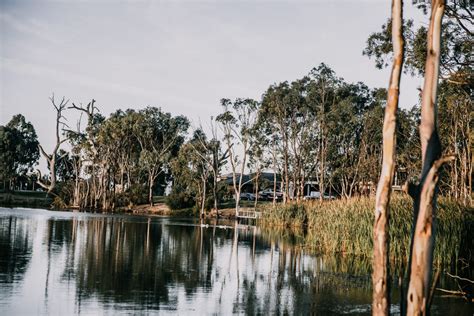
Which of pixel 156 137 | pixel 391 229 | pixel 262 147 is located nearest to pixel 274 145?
pixel 262 147

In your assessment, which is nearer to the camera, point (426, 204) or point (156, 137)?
point (426, 204)

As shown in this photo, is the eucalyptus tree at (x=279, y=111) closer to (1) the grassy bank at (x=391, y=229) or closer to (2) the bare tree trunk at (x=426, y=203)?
(1) the grassy bank at (x=391, y=229)

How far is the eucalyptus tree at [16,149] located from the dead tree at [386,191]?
280 ft

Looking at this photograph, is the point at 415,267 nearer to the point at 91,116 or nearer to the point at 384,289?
the point at 384,289

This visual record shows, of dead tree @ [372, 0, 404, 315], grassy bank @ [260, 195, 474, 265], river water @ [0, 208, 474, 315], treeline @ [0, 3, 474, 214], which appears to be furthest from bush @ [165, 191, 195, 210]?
dead tree @ [372, 0, 404, 315]

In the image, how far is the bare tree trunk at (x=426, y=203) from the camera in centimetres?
785

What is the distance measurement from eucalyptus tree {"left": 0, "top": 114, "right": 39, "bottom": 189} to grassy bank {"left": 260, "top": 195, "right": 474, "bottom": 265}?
7201cm

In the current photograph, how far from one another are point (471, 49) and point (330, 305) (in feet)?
47.9

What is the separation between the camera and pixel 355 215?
72.2 feet

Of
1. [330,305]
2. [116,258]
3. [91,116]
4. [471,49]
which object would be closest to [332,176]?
[91,116]

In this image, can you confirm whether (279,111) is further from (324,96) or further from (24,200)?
(24,200)

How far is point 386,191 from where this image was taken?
845 centimetres

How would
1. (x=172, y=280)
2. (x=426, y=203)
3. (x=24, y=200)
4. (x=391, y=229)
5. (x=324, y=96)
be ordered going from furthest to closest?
(x=24, y=200) → (x=324, y=96) → (x=391, y=229) → (x=172, y=280) → (x=426, y=203)

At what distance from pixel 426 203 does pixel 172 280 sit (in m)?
8.31
